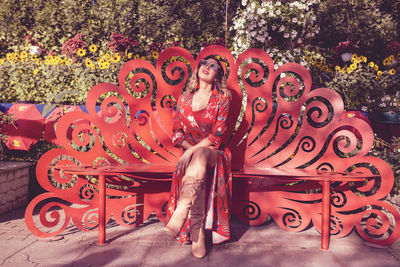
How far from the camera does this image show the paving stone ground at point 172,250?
2.30m

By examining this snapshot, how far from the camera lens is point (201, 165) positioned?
2.33 metres

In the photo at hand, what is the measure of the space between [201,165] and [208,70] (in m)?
1.02

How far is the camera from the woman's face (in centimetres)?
287

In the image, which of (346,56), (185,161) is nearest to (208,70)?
(185,161)

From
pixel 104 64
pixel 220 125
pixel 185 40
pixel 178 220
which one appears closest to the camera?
pixel 178 220

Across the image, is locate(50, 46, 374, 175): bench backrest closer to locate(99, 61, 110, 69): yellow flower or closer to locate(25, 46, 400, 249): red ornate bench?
locate(25, 46, 400, 249): red ornate bench

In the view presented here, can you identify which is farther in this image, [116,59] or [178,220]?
[116,59]

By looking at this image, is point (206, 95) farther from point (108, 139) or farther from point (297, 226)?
point (297, 226)

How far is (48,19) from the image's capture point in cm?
770

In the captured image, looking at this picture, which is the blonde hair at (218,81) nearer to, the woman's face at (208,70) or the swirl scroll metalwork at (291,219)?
the woman's face at (208,70)

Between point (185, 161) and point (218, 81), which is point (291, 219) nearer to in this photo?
point (185, 161)

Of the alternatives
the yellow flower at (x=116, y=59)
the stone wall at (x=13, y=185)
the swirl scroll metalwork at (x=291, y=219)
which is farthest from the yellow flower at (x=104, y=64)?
the swirl scroll metalwork at (x=291, y=219)

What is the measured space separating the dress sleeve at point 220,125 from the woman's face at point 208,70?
0.80ft

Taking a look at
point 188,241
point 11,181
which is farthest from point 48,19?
point 188,241
